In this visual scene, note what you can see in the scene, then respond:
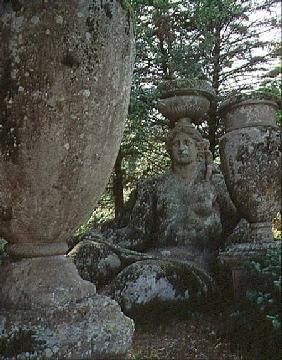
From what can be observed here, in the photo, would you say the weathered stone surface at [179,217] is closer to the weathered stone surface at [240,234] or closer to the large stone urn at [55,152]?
the weathered stone surface at [240,234]

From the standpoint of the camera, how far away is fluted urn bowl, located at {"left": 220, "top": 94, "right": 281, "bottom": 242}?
3.62m

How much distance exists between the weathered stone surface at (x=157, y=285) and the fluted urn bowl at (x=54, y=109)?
1527 millimetres

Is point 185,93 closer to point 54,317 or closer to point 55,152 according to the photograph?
point 55,152

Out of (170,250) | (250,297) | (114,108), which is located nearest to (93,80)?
(114,108)

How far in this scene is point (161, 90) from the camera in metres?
4.76

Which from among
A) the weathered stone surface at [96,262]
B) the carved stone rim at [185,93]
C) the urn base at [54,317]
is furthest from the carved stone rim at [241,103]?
the urn base at [54,317]

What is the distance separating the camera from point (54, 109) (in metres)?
2.03

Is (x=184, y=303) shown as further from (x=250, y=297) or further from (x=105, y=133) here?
(x=105, y=133)

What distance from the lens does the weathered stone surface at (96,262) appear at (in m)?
4.09

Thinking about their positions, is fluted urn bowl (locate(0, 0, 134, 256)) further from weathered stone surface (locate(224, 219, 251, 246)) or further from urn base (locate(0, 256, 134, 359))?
weathered stone surface (locate(224, 219, 251, 246))

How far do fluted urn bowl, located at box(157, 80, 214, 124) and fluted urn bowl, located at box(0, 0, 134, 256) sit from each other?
8.03ft

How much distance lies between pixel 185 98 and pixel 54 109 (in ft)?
9.29

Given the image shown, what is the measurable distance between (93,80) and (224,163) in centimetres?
199

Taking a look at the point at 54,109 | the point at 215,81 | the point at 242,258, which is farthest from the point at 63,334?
the point at 215,81
